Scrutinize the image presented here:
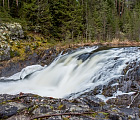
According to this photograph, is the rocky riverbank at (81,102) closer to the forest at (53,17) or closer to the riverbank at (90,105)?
the riverbank at (90,105)

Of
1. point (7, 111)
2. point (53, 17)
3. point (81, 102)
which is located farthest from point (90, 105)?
point (53, 17)

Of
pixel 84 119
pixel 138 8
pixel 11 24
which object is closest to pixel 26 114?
pixel 84 119

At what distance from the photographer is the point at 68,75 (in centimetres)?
782

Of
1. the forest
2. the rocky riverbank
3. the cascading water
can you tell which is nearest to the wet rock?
the rocky riverbank

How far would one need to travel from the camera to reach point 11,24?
39.8 feet

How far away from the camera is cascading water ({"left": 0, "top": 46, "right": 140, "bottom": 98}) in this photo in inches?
241

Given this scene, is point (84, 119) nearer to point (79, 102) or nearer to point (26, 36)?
point (79, 102)

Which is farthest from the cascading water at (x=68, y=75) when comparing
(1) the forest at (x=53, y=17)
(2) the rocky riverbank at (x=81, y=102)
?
(1) the forest at (x=53, y=17)

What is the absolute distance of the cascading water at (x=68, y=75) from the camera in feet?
20.1

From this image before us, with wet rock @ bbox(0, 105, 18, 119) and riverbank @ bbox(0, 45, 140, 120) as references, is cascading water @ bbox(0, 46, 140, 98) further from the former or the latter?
wet rock @ bbox(0, 105, 18, 119)

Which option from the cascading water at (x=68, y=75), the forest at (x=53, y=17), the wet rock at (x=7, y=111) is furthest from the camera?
the forest at (x=53, y=17)

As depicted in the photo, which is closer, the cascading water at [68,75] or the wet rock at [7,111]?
the wet rock at [7,111]

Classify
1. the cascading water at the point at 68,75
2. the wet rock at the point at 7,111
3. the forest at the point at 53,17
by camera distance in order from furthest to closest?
the forest at the point at 53,17
the cascading water at the point at 68,75
the wet rock at the point at 7,111

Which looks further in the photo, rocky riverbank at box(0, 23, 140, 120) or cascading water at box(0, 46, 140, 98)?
cascading water at box(0, 46, 140, 98)
